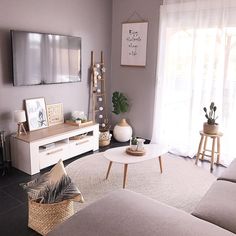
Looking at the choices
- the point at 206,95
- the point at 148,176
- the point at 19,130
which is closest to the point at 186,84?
the point at 206,95

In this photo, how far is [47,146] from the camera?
3.20m

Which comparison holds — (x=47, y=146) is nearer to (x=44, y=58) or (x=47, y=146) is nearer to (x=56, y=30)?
(x=44, y=58)

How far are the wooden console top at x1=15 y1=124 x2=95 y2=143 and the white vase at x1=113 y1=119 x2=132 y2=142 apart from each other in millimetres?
874

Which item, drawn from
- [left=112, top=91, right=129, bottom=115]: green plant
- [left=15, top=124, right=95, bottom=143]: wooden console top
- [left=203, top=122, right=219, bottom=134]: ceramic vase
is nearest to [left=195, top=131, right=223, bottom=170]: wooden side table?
[left=203, top=122, right=219, bottom=134]: ceramic vase

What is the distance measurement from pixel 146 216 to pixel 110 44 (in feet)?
11.7

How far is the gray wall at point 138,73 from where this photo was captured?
13.1 feet

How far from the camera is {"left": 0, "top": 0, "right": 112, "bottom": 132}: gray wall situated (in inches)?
121

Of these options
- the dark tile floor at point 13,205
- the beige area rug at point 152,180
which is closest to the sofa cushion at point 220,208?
the beige area rug at point 152,180

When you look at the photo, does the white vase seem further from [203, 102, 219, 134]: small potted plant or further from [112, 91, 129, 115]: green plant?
[203, 102, 219, 134]: small potted plant

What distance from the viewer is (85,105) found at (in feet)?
13.9

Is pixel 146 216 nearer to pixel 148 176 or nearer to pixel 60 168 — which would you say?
pixel 60 168

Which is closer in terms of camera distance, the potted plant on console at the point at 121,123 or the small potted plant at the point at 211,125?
the small potted plant at the point at 211,125

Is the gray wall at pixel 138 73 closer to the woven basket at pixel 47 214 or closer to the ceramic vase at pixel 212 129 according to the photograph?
the ceramic vase at pixel 212 129

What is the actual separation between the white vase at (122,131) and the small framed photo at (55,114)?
958 mm
